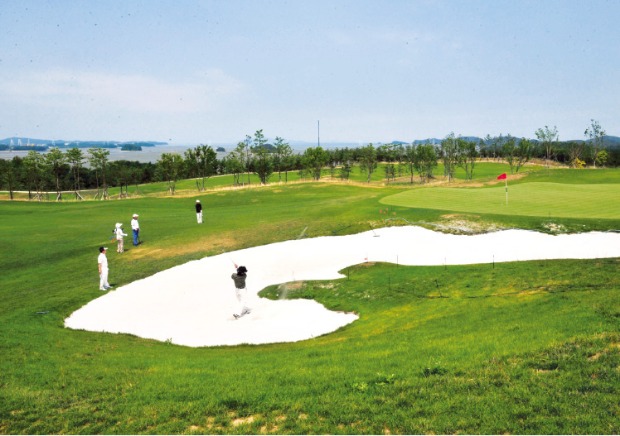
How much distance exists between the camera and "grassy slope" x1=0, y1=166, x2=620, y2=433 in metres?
8.55

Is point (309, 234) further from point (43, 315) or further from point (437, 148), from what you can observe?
point (437, 148)

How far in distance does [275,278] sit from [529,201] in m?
23.4

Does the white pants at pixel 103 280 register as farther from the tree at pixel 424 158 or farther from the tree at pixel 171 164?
the tree at pixel 424 158

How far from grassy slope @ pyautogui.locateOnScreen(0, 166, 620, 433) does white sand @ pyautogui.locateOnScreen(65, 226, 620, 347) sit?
1.27 metres

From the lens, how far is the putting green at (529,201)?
101 feet

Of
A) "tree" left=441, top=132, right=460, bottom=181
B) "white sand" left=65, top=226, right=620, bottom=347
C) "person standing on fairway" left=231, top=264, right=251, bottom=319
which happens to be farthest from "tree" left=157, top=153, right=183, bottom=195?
"person standing on fairway" left=231, top=264, right=251, bottom=319

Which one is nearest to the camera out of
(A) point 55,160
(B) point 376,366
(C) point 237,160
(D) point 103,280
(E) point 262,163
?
(B) point 376,366

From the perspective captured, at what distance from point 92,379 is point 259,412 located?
16.7 feet

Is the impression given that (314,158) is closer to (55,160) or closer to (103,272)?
(55,160)

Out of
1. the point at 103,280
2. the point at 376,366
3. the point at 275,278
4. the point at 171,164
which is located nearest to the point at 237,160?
the point at 171,164

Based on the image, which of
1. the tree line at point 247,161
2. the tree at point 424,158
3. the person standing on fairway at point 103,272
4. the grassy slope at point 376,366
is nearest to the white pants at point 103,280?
the person standing on fairway at point 103,272

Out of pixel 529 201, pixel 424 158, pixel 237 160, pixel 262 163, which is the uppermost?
pixel 237 160

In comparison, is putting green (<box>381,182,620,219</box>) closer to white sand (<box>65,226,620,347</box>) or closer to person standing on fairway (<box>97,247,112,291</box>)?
white sand (<box>65,226,620,347</box>)

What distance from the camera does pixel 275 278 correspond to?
79.0ft
